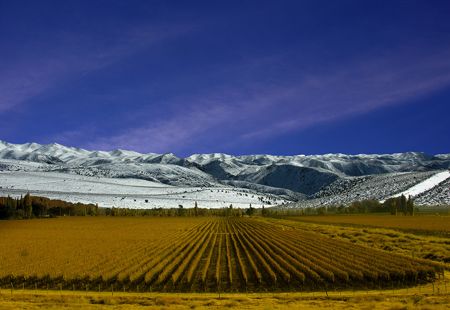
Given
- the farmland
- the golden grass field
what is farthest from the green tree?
the golden grass field

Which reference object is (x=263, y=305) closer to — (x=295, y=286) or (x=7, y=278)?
(x=295, y=286)

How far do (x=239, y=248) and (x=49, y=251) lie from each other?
78.1 feet

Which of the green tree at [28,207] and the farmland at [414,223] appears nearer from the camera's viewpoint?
the farmland at [414,223]

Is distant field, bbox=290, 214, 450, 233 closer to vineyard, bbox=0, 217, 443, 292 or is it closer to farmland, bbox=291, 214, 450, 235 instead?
farmland, bbox=291, 214, 450, 235

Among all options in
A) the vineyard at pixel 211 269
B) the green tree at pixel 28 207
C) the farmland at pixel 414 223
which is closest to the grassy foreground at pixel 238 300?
the vineyard at pixel 211 269

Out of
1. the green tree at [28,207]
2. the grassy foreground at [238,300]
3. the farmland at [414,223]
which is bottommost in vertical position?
the grassy foreground at [238,300]

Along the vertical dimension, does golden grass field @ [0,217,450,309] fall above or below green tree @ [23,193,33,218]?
below

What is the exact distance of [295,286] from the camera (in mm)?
36781

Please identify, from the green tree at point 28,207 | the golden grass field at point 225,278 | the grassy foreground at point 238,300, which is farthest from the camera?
the green tree at point 28,207

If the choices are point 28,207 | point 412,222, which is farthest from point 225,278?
point 28,207

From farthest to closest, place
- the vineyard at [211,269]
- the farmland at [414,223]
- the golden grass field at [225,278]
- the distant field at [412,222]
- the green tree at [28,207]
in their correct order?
the green tree at [28,207] < the distant field at [412,222] < the farmland at [414,223] < the vineyard at [211,269] < the golden grass field at [225,278]

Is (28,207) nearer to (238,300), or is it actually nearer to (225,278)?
(225,278)

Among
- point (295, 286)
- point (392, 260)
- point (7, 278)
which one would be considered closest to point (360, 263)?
point (392, 260)

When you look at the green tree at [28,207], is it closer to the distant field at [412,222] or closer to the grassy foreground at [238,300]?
the distant field at [412,222]
